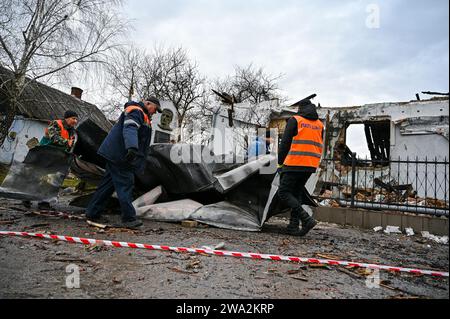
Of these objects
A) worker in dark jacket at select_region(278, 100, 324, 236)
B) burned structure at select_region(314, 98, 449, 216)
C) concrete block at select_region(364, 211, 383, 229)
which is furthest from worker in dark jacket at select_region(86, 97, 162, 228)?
burned structure at select_region(314, 98, 449, 216)

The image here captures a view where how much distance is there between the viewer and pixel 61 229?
3662 mm

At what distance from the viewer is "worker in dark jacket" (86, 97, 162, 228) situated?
151 inches

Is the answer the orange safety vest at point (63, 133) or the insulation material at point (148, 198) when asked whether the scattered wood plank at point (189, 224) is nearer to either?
the insulation material at point (148, 198)

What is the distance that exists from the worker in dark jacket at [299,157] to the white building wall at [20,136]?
18.4 meters

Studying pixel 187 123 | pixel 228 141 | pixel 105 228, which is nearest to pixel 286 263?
pixel 105 228

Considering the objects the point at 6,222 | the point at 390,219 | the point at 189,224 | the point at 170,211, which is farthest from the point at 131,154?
the point at 390,219

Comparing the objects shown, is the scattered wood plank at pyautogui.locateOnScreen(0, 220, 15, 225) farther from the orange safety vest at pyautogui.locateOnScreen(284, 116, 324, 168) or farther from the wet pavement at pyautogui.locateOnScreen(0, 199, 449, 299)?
the orange safety vest at pyautogui.locateOnScreen(284, 116, 324, 168)

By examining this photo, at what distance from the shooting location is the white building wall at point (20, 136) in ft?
57.1

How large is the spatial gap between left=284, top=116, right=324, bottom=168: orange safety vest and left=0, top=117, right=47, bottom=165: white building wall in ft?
60.6

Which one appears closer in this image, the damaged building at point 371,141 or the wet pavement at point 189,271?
the wet pavement at point 189,271

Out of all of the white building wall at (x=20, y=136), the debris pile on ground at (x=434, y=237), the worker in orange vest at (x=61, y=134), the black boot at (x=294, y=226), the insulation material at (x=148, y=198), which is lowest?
the debris pile on ground at (x=434, y=237)

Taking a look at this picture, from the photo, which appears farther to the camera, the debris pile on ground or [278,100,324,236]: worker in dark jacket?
the debris pile on ground

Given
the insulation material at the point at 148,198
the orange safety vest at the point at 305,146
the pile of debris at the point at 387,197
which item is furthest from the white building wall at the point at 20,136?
the orange safety vest at the point at 305,146
